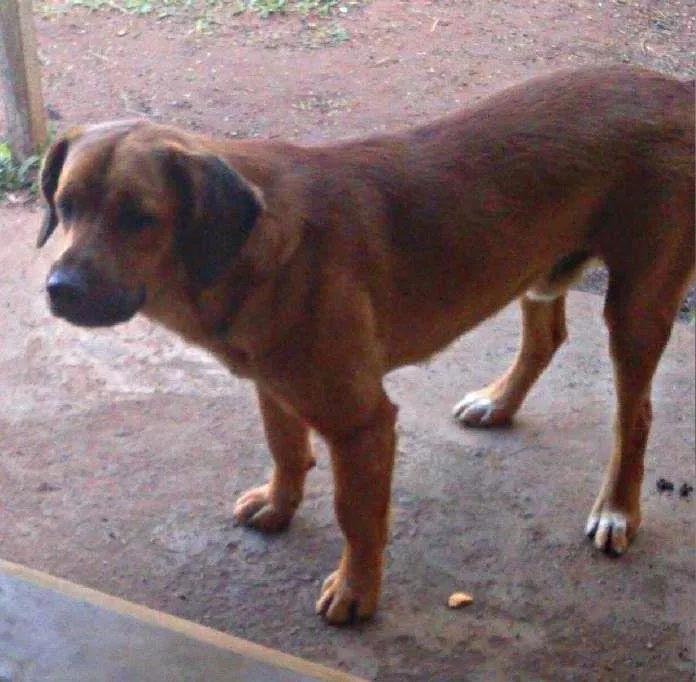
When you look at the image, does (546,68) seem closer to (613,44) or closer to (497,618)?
(613,44)

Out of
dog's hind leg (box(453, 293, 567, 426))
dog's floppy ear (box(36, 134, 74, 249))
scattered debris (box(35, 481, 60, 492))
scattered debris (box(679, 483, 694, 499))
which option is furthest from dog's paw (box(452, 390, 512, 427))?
dog's floppy ear (box(36, 134, 74, 249))

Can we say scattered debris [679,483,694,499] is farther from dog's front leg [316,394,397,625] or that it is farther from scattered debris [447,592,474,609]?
dog's front leg [316,394,397,625]

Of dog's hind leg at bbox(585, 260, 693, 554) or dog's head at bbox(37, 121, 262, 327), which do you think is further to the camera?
dog's hind leg at bbox(585, 260, 693, 554)

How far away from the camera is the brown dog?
1795 millimetres

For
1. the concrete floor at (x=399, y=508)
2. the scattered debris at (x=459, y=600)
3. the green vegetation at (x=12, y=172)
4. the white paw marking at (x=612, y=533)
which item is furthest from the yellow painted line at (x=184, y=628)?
the green vegetation at (x=12, y=172)

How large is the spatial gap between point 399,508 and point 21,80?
58.6 inches

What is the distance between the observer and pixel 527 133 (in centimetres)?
213

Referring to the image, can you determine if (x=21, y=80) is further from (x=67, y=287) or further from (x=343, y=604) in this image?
(x=343, y=604)

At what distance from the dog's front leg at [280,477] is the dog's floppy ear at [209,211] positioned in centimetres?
61

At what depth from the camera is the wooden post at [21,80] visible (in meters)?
2.53

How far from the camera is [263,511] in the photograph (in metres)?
2.48

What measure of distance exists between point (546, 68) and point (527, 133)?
137mm

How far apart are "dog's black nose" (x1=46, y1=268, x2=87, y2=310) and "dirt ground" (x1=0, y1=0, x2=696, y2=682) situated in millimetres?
541

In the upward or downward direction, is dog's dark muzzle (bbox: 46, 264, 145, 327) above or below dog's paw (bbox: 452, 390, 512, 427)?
above
